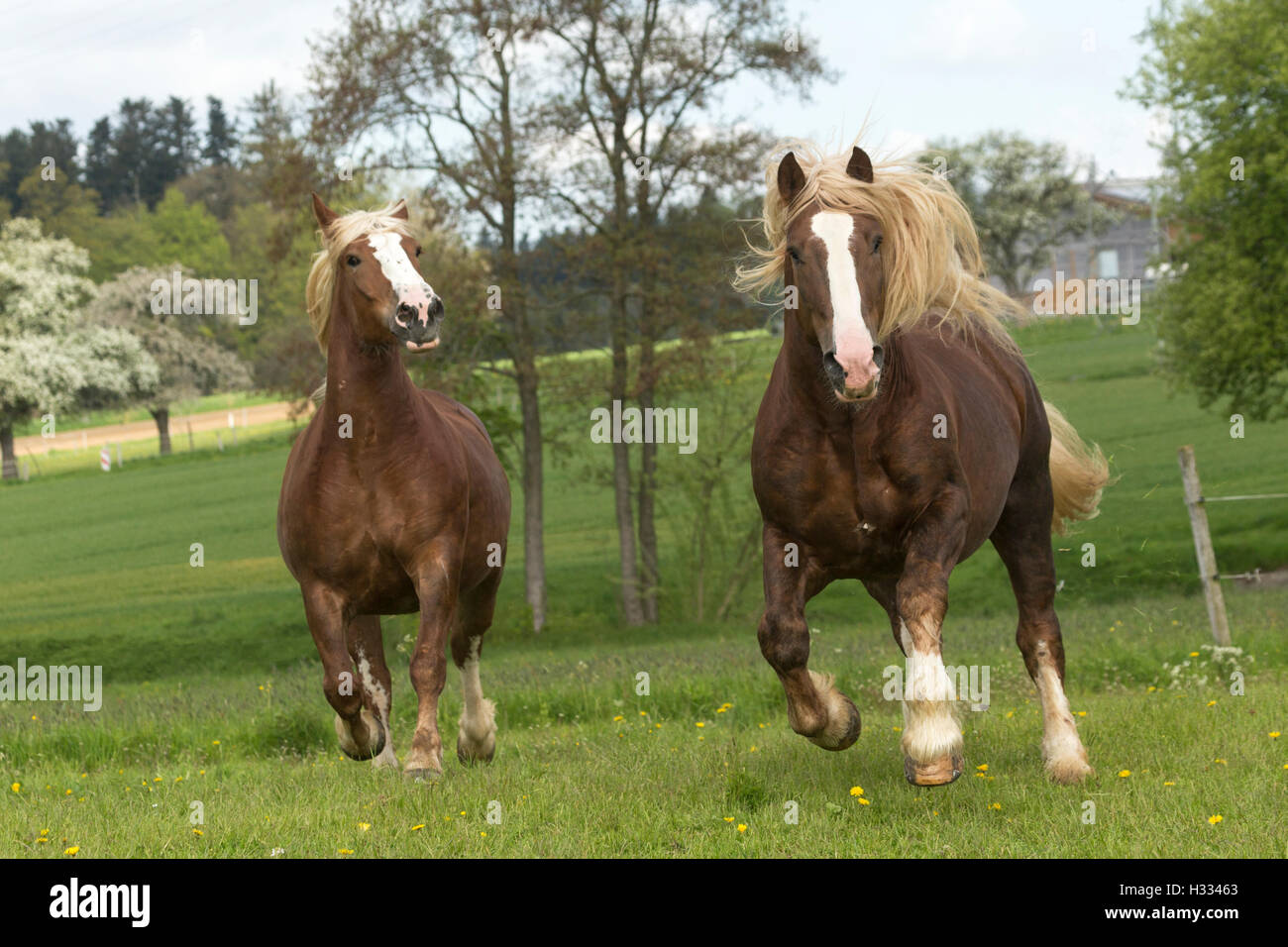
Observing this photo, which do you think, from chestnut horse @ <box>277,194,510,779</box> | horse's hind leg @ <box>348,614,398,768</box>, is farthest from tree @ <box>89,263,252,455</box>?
chestnut horse @ <box>277,194,510,779</box>

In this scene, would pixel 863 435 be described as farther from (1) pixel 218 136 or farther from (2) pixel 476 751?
(1) pixel 218 136

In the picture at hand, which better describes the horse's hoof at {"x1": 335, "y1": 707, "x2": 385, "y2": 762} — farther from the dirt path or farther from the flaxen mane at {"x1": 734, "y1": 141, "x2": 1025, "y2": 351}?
the dirt path

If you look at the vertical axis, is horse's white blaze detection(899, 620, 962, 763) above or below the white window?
below

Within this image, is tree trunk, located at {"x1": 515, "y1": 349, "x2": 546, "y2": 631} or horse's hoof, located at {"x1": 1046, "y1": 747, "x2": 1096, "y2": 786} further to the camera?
tree trunk, located at {"x1": 515, "y1": 349, "x2": 546, "y2": 631}

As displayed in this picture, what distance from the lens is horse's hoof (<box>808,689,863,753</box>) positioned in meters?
6.11

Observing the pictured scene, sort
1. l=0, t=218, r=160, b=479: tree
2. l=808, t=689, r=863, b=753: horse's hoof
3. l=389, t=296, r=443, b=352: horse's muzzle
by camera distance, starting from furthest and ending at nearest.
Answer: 1. l=0, t=218, r=160, b=479: tree
2. l=389, t=296, r=443, b=352: horse's muzzle
3. l=808, t=689, r=863, b=753: horse's hoof

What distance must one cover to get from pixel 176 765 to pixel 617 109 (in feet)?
61.4

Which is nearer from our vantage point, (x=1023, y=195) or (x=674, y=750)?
(x=674, y=750)

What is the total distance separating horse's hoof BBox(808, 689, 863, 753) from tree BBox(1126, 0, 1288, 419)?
734 inches

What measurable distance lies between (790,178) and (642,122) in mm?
21196

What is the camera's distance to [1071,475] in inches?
339

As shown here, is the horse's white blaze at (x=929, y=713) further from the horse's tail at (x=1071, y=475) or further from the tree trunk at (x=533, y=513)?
the tree trunk at (x=533, y=513)

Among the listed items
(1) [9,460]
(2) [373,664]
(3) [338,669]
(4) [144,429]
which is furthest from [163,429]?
(3) [338,669]

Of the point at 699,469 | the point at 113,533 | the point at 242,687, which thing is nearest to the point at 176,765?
the point at 242,687
